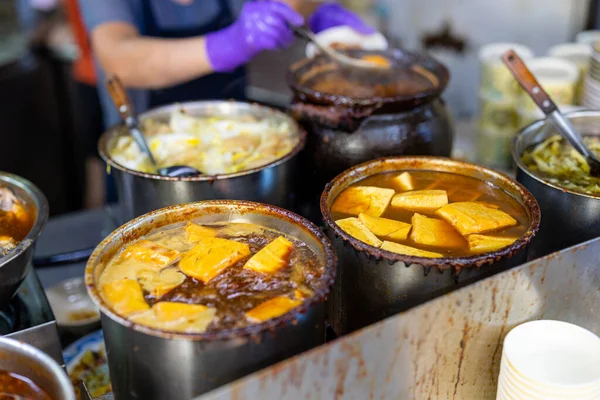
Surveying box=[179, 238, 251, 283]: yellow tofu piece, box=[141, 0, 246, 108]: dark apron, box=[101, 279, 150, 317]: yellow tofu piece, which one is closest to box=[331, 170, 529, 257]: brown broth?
box=[179, 238, 251, 283]: yellow tofu piece

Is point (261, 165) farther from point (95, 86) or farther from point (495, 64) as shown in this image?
point (95, 86)

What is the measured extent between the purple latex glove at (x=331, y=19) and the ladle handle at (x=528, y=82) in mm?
1072

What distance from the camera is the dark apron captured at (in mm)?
2801

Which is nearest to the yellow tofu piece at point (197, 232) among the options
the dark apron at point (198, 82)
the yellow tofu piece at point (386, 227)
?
the yellow tofu piece at point (386, 227)

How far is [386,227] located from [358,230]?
0.26 ft

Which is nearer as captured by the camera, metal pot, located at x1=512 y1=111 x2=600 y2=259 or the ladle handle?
metal pot, located at x1=512 y1=111 x2=600 y2=259

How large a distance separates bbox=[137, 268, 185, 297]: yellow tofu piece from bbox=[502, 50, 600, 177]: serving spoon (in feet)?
3.75

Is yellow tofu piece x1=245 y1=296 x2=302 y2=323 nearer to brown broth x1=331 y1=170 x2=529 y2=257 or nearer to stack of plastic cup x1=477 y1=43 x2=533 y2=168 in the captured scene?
brown broth x1=331 y1=170 x2=529 y2=257

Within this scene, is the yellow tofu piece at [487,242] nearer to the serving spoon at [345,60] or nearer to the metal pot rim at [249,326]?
the metal pot rim at [249,326]

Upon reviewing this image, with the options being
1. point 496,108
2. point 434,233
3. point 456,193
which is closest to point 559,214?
point 456,193

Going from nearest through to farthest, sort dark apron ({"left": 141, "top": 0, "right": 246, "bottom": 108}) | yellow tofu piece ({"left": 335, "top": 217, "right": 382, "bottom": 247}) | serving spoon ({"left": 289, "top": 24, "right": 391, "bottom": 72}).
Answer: yellow tofu piece ({"left": 335, "top": 217, "right": 382, "bottom": 247}), serving spoon ({"left": 289, "top": 24, "right": 391, "bottom": 72}), dark apron ({"left": 141, "top": 0, "right": 246, "bottom": 108})

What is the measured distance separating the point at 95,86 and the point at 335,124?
3.09m

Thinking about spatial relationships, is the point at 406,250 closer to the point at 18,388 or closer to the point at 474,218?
the point at 474,218

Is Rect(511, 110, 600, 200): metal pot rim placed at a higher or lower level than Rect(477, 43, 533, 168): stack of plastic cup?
higher
